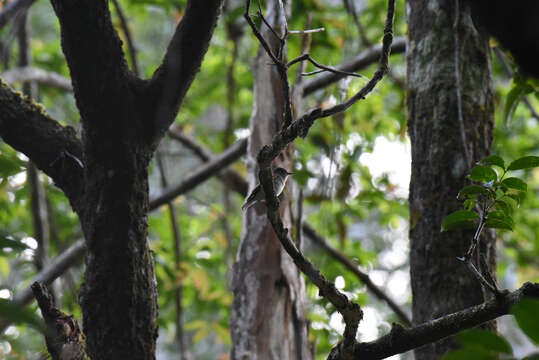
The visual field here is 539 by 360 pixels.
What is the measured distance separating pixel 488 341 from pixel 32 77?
12.7ft

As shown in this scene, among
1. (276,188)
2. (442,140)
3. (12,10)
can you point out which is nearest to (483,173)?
(442,140)

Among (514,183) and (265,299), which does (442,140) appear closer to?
(514,183)

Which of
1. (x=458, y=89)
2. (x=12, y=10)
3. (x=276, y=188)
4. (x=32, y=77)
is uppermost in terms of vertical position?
(x=32, y=77)

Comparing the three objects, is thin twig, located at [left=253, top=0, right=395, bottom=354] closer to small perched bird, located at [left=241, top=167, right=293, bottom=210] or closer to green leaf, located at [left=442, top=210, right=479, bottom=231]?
green leaf, located at [left=442, top=210, right=479, bottom=231]

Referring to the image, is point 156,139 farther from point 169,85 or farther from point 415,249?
point 415,249

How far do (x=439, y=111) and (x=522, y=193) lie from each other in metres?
0.67

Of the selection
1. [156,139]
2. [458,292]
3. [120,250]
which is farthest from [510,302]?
[156,139]

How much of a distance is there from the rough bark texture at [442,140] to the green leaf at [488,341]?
1.29 meters

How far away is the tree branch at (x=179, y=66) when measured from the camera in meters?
1.82

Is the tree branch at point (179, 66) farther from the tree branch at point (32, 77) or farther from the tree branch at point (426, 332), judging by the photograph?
the tree branch at point (32, 77)

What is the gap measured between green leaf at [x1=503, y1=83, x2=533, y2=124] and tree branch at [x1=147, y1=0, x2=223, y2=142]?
1.31 m

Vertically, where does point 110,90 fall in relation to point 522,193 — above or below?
above

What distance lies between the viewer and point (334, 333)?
370 centimetres

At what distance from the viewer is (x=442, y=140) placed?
219 cm
